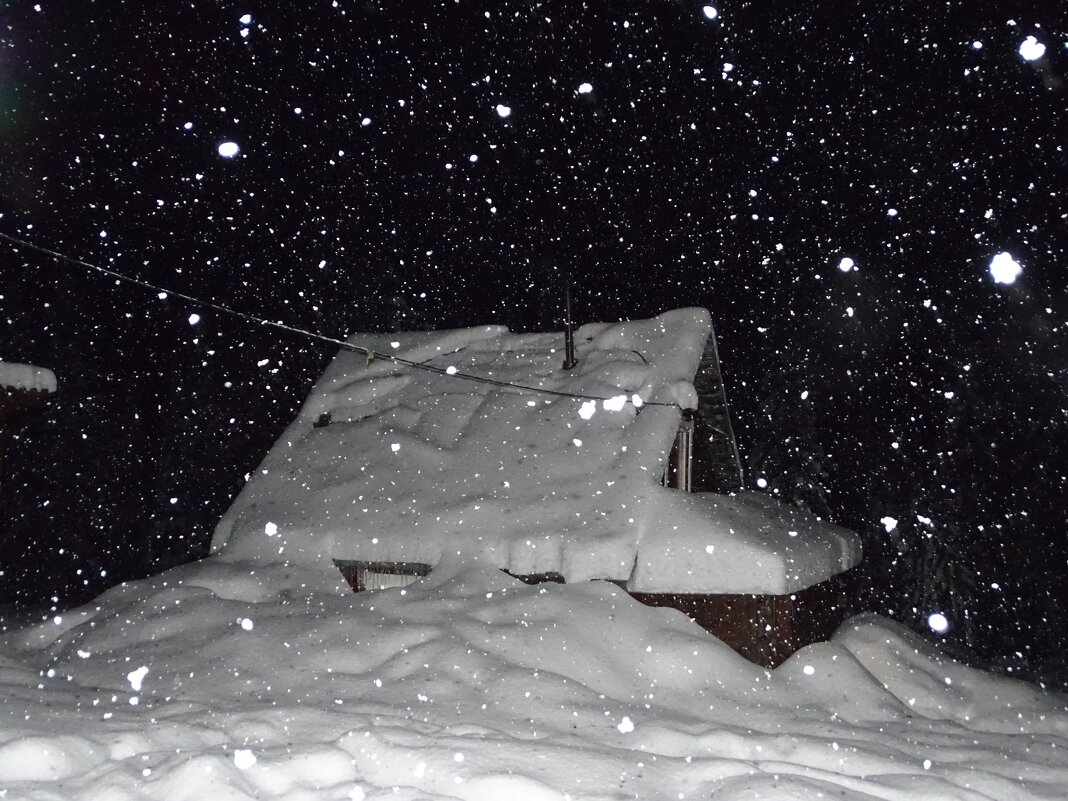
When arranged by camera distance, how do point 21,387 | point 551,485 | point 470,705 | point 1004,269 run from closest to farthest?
point 470,705 < point 21,387 < point 551,485 < point 1004,269

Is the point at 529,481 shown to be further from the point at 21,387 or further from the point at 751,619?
the point at 21,387

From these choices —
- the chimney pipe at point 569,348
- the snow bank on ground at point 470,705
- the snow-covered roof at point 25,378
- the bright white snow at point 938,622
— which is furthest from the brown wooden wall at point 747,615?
the bright white snow at point 938,622

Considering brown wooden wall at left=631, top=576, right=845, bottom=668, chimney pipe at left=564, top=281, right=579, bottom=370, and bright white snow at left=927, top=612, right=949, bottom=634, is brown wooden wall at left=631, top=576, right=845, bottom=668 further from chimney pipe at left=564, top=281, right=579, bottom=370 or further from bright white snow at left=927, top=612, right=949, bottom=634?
bright white snow at left=927, top=612, right=949, bottom=634

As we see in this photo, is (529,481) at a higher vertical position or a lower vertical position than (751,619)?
higher

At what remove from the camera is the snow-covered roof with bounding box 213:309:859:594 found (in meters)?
6.21

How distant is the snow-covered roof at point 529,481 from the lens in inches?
245

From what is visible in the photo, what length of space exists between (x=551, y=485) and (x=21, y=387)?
17.4ft

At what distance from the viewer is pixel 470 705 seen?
4645mm

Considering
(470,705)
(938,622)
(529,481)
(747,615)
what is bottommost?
(938,622)

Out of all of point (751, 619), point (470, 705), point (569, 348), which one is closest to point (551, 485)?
point (569, 348)

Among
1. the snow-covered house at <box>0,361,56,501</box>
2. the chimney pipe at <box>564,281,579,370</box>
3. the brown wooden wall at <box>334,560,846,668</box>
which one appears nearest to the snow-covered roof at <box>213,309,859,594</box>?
the chimney pipe at <box>564,281,579,370</box>

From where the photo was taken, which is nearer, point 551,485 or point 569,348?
point 551,485

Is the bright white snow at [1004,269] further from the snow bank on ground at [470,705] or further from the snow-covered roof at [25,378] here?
the snow-covered roof at [25,378]

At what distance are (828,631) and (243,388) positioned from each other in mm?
13031
